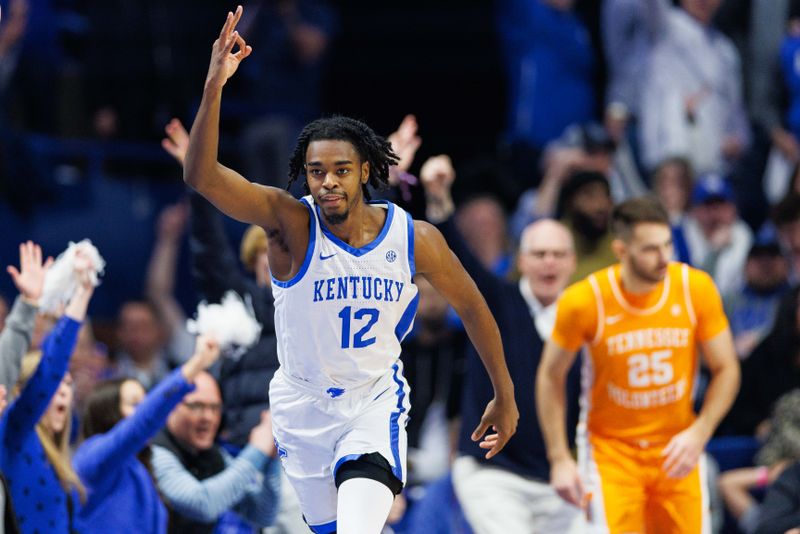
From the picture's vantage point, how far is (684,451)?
6.56 metres

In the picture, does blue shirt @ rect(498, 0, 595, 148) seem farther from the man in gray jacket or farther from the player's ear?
the man in gray jacket

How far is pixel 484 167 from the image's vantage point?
35.5ft

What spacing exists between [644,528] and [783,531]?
88cm

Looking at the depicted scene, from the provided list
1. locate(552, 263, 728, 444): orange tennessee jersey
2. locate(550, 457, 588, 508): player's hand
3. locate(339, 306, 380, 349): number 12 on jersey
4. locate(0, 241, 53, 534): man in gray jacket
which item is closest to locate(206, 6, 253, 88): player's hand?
locate(339, 306, 380, 349): number 12 on jersey

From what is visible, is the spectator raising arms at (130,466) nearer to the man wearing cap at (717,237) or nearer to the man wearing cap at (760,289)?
the man wearing cap at (760,289)

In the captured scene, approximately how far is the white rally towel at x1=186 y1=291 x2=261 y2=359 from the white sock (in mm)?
1482

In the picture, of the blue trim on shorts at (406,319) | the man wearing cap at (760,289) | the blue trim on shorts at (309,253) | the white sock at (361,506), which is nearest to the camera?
the white sock at (361,506)

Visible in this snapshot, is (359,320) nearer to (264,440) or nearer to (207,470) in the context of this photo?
(264,440)

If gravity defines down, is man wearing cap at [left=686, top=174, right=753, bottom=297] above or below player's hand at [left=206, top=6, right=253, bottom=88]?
above

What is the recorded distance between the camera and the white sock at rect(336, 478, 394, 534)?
5152 mm

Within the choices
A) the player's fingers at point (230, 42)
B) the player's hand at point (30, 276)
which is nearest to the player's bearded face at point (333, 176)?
the player's fingers at point (230, 42)

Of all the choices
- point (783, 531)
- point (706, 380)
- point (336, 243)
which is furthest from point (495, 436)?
point (706, 380)

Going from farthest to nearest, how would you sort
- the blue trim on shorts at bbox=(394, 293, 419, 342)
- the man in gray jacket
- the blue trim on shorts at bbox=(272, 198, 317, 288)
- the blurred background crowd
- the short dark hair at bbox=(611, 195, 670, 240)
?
1. the blurred background crowd
2. the short dark hair at bbox=(611, 195, 670, 240)
3. the man in gray jacket
4. the blue trim on shorts at bbox=(394, 293, 419, 342)
5. the blue trim on shorts at bbox=(272, 198, 317, 288)

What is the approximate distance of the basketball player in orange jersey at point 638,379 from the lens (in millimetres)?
6719
